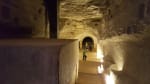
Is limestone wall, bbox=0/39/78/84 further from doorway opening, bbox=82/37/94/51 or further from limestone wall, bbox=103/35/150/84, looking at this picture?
doorway opening, bbox=82/37/94/51

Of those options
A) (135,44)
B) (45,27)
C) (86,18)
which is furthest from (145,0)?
(86,18)

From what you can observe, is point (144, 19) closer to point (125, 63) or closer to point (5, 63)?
point (125, 63)

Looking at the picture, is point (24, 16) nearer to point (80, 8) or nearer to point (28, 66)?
point (28, 66)

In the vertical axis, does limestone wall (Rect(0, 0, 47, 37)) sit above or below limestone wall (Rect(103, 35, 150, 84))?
above

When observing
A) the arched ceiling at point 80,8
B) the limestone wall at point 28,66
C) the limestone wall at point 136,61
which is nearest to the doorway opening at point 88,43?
the arched ceiling at point 80,8

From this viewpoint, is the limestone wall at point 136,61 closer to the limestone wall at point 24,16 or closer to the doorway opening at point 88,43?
the limestone wall at point 24,16

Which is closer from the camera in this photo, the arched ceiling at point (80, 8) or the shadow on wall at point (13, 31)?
the shadow on wall at point (13, 31)

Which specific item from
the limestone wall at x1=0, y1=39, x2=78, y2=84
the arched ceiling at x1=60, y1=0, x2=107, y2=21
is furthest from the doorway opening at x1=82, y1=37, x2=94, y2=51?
the limestone wall at x1=0, y1=39, x2=78, y2=84

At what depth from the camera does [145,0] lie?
2387mm

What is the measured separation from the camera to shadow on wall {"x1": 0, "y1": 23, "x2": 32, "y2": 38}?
2687mm

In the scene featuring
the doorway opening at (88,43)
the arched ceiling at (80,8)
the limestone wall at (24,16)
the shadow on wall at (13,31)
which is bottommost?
the doorway opening at (88,43)

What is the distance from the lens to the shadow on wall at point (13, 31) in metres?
2.69

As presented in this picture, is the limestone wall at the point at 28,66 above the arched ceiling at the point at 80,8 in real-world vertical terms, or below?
below

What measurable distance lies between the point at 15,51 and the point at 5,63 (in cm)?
10
